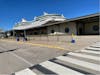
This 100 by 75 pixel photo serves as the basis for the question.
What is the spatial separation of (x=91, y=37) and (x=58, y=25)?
34.4 feet

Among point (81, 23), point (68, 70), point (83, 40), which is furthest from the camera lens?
point (81, 23)

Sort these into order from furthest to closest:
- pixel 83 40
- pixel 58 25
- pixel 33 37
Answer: pixel 33 37 < pixel 58 25 < pixel 83 40

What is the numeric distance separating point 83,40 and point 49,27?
12.1 metres

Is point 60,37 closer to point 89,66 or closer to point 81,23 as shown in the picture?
point 81,23

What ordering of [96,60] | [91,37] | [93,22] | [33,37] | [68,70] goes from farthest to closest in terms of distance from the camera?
[33,37] < [93,22] < [91,37] < [96,60] < [68,70]

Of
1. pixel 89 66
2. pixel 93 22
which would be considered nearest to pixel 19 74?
pixel 89 66

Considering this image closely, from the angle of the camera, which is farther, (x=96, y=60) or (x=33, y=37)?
(x=33, y=37)

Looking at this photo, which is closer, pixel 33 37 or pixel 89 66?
pixel 89 66

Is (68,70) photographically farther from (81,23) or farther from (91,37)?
(81,23)

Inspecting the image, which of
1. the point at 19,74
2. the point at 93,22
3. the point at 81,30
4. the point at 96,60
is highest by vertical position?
the point at 93,22

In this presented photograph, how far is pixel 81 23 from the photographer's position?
21453 mm

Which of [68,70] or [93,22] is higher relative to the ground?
[93,22]

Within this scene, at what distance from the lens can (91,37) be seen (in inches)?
572

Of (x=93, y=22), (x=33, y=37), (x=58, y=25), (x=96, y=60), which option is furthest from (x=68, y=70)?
(x=33, y=37)
